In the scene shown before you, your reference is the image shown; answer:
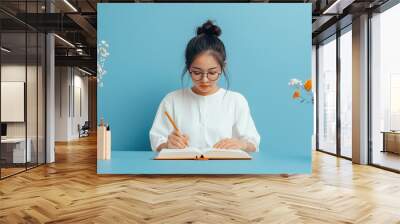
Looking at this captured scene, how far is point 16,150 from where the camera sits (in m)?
6.55

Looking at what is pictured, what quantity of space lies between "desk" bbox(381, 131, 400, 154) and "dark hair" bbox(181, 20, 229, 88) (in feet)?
12.5

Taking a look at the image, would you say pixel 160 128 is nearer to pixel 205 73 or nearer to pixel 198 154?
pixel 198 154

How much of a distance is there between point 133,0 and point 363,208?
6.00m

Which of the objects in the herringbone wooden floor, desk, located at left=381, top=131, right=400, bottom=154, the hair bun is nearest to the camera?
the herringbone wooden floor

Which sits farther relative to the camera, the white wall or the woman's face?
the white wall

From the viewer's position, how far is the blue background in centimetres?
605

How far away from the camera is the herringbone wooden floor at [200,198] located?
3.78 meters

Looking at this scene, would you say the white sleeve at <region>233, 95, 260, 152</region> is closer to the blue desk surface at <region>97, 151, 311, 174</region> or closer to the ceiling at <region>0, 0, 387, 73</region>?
the blue desk surface at <region>97, 151, 311, 174</region>

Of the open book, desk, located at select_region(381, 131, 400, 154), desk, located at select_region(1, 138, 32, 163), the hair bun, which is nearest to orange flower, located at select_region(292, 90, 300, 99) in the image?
the open book

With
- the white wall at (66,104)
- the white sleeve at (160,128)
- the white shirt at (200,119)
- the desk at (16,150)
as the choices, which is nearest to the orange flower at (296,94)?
the white shirt at (200,119)

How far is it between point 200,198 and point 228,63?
93.7 inches

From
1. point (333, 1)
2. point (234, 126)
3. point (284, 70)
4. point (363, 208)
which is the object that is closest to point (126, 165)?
point (234, 126)

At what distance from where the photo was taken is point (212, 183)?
558cm

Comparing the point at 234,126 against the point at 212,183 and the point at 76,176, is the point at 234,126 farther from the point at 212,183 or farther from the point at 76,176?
the point at 76,176
